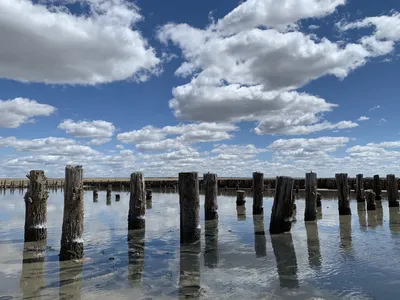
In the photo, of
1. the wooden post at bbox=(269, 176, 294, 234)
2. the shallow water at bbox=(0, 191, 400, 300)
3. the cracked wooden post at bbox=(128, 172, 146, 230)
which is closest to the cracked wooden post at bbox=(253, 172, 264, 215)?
the shallow water at bbox=(0, 191, 400, 300)

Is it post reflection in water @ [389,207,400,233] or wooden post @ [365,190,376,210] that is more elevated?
wooden post @ [365,190,376,210]

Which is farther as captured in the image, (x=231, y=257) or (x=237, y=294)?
(x=231, y=257)

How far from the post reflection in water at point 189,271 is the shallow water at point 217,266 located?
2 cm

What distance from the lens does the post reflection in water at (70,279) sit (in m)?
6.53

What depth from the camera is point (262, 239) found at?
11664mm

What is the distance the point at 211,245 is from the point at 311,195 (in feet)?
20.1

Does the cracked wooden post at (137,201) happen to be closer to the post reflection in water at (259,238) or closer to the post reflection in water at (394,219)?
the post reflection in water at (259,238)

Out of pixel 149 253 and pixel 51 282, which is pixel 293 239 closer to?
pixel 149 253

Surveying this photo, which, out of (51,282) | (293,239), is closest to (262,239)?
(293,239)

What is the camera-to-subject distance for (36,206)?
1128 centimetres

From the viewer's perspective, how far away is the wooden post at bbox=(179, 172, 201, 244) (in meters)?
10.8

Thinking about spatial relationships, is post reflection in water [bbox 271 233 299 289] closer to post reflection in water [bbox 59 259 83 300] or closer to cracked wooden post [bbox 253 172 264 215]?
post reflection in water [bbox 59 259 83 300]

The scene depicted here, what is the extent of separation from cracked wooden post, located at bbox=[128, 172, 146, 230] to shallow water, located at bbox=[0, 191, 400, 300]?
45 cm

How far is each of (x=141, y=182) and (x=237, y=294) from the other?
7650 millimetres
